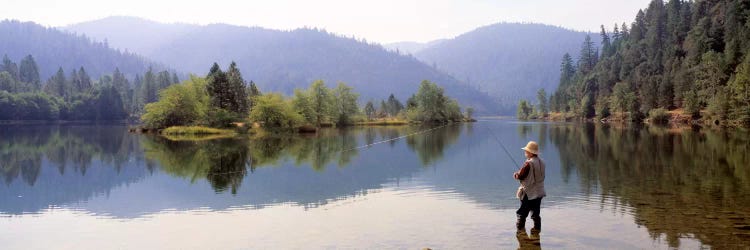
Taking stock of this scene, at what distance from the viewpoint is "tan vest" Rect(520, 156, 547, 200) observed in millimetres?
14180

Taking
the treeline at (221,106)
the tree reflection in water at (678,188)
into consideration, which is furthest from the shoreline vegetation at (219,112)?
the tree reflection in water at (678,188)

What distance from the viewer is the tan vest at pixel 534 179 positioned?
14180 mm

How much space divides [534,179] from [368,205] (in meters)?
6.55

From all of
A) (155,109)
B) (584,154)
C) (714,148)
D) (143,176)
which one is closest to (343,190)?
(143,176)

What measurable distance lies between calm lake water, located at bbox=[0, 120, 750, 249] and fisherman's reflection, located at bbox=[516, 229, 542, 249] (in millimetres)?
48

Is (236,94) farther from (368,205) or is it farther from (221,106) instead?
(368,205)

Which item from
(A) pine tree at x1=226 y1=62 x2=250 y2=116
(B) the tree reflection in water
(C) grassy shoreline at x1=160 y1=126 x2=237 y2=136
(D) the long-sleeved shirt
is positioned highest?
(A) pine tree at x1=226 y1=62 x2=250 y2=116

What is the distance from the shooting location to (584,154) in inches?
1610

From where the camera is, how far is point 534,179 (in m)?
14.3

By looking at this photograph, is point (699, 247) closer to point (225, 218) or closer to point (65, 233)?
point (225, 218)

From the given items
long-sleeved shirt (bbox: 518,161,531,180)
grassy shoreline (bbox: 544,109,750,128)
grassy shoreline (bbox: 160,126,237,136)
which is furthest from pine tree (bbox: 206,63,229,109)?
long-sleeved shirt (bbox: 518,161,531,180)

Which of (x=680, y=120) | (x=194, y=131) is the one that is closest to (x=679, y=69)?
(x=680, y=120)

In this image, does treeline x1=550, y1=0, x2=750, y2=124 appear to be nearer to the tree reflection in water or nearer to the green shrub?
the green shrub

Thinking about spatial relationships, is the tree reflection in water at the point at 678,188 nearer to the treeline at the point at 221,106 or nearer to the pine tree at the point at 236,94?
the treeline at the point at 221,106
